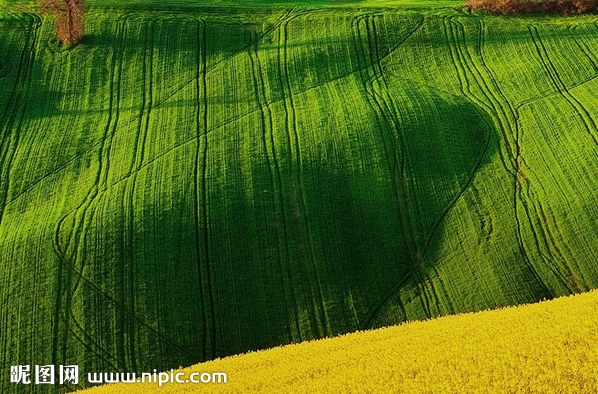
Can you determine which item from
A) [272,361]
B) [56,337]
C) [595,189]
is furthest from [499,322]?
[56,337]

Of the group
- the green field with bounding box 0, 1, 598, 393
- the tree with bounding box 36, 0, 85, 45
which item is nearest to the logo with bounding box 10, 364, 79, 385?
the green field with bounding box 0, 1, 598, 393

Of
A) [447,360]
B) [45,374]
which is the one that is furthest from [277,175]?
[447,360]

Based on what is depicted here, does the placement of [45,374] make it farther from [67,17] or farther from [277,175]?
[67,17]

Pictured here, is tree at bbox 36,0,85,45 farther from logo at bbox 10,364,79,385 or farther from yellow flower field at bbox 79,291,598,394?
yellow flower field at bbox 79,291,598,394

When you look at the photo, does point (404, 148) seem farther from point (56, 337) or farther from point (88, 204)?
point (56, 337)

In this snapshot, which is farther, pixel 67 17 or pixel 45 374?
pixel 67 17

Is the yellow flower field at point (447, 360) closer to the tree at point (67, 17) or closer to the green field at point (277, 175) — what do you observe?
the green field at point (277, 175)
